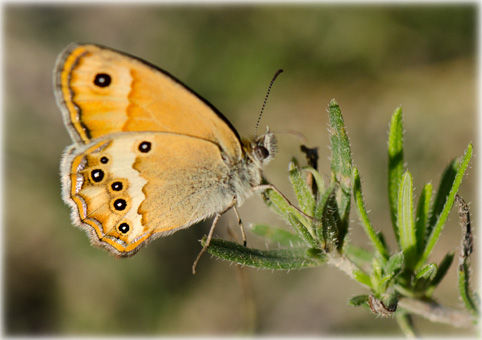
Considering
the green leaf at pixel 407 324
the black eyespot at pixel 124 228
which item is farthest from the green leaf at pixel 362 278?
the black eyespot at pixel 124 228

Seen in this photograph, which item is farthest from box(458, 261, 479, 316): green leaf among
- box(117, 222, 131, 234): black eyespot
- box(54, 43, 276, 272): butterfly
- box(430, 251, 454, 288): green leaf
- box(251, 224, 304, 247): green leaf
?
box(117, 222, 131, 234): black eyespot

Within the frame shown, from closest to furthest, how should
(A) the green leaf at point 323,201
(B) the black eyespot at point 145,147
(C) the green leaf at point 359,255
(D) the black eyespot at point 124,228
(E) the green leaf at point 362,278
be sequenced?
(A) the green leaf at point 323,201, (E) the green leaf at point 362,278, (C) the green leaf at point 359,255, (D) the black eyespot at point 124,228, (B) the black eyespot at point 145,147

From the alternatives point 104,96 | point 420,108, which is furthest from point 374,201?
point 104,96

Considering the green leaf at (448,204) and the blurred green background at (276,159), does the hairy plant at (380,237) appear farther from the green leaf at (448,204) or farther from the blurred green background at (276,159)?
the blurred green background at (276,159)

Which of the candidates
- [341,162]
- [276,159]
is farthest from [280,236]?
[276,159]

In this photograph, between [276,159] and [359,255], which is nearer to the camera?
[359,255]

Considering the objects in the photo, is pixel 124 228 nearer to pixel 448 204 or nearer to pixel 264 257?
pixel 264 257

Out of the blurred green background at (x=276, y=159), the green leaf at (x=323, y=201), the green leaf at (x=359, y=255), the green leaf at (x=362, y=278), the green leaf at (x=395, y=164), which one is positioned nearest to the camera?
the green leaf at (x=323, y=201)

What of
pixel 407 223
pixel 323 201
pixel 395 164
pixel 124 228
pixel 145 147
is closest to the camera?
pixel 323 201
